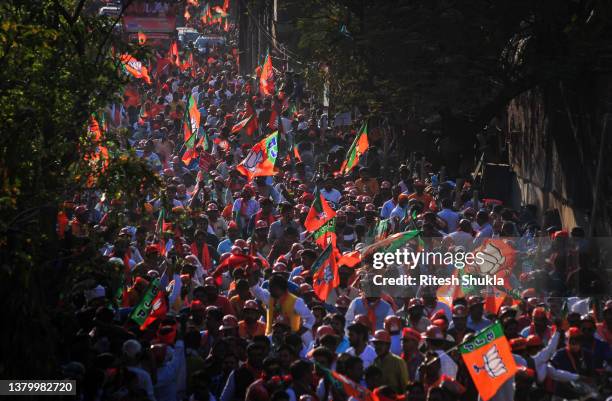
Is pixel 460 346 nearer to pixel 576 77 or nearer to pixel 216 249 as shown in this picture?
pixel 216 249

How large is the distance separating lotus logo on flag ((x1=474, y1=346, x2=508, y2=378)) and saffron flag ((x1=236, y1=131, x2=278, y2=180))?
1048cm

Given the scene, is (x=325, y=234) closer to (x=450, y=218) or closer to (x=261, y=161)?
(x=450, y=218)

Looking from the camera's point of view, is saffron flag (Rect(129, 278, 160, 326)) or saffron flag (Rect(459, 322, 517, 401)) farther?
saffron flag (Rect(129, 278, 160, 326))

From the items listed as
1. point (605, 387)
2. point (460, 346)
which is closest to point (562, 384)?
point (605, 387)

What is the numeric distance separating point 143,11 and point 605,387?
4353 centimetres

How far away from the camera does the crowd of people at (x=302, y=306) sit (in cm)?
1116

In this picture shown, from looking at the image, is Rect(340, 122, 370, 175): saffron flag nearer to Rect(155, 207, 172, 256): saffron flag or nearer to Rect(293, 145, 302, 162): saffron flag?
Rect(293, 145, 302, 162): saffron flag

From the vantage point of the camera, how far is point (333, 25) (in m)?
27.6

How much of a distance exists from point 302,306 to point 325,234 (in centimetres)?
350

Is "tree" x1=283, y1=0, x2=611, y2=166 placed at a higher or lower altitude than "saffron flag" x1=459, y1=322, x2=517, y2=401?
higher

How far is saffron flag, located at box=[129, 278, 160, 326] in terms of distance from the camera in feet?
42.7

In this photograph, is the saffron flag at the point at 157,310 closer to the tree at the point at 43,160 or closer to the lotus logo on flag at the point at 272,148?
the tree at the point at 43,160

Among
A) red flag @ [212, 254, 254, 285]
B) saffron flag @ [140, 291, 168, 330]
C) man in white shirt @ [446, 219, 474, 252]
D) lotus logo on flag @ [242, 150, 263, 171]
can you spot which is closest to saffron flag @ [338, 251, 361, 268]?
red flag @ [212, 254, 254, 285]

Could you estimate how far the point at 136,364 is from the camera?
11.3 m
